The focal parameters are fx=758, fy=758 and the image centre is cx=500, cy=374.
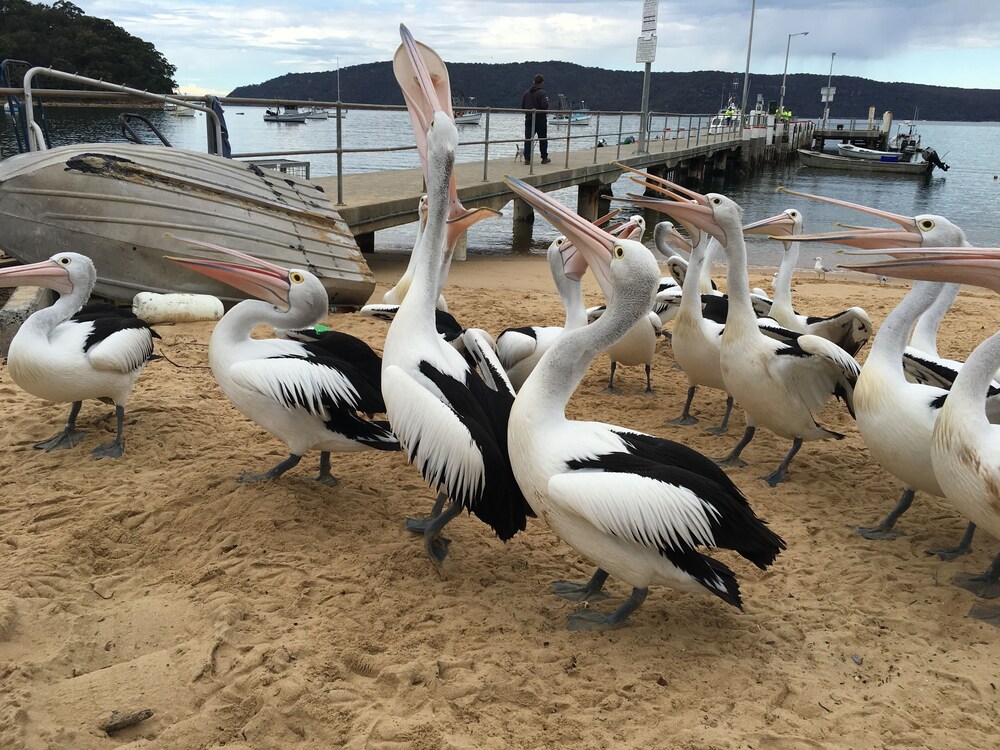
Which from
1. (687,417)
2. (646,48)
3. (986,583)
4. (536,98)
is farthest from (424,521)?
(646,48)

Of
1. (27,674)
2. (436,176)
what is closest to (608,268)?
(436,176)

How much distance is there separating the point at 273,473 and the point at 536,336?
5.99 feet

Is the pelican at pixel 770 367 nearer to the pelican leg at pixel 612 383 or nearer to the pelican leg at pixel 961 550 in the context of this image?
the pelican leg at pixel 961 550

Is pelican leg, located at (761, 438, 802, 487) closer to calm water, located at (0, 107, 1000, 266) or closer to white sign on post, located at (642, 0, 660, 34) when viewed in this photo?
calm water, located at (0, 107, 1000, 266)

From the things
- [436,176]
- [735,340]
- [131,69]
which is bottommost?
[735,340]

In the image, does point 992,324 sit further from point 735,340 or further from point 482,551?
point 482,551

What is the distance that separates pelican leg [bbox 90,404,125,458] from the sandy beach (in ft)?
0.19

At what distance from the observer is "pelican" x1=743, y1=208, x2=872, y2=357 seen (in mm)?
4715

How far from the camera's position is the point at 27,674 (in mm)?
2211

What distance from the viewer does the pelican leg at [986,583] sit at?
2973mm

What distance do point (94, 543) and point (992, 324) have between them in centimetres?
829

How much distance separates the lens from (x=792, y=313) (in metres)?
5.57

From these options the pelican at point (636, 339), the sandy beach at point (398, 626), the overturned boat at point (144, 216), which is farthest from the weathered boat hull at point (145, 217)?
the pelican at point (636, 339)

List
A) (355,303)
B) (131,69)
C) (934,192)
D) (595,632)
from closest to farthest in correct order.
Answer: (595,632)
(355,303)
(131,69)
(934,192)
